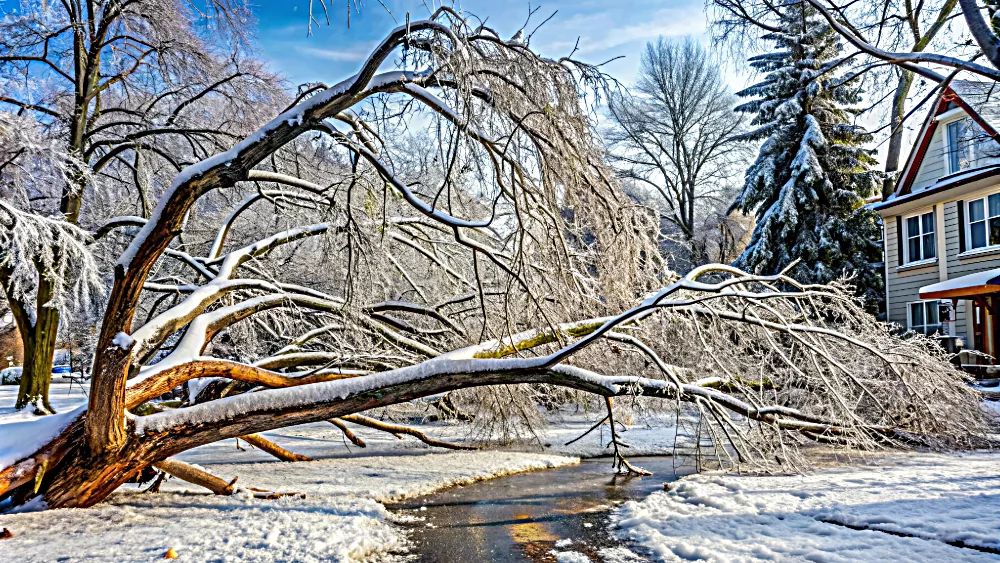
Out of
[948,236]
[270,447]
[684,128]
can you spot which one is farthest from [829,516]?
[684,128]

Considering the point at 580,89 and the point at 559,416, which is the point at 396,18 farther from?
the point at 559,416

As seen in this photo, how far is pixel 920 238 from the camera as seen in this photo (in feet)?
61.8

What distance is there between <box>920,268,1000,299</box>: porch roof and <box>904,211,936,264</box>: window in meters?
3.20

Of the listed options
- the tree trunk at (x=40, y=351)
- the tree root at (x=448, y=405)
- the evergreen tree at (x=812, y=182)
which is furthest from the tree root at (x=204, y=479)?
the evergreen tree at (x=812, y=182)

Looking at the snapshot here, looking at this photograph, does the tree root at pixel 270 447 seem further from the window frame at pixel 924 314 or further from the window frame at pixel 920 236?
the window frame at pixel 920 236

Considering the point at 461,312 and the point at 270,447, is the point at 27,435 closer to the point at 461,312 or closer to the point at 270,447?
the point at 270,447

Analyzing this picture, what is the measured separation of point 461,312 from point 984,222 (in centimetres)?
1498

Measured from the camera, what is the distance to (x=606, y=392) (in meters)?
6.43

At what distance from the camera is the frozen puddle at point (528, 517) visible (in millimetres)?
5441

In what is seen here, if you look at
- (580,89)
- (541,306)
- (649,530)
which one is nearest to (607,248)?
(541,306)

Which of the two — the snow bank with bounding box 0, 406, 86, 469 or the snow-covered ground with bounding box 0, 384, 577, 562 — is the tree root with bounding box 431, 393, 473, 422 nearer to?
the snow-covered ground with bounding box 0, 384, 577, 562

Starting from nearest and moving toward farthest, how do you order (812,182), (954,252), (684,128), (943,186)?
(943,186)
(954,252)
(812,182)
(684,128)

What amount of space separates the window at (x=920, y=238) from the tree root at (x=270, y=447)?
18.0 metres

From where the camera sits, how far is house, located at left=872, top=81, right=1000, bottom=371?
50.9 feet
